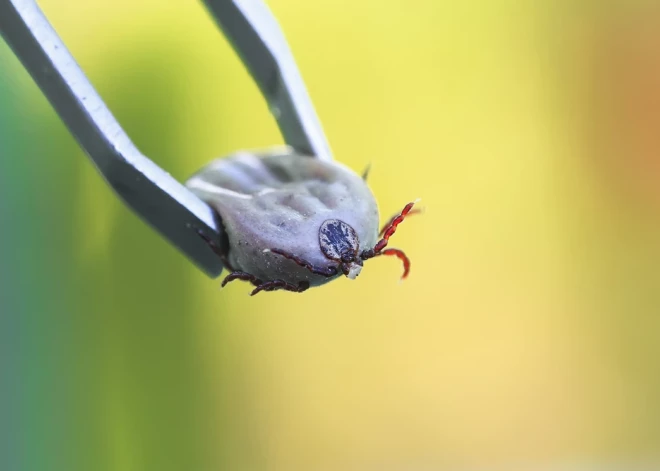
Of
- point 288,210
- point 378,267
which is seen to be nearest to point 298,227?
point 288,210

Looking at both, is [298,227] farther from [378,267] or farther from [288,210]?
[378,267]

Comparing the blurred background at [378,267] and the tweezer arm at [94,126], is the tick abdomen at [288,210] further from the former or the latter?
the blurred background at [378,267]

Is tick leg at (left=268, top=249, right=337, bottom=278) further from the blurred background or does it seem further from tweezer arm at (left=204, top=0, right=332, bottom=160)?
the blurred background

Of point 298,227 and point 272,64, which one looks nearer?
point 298,227

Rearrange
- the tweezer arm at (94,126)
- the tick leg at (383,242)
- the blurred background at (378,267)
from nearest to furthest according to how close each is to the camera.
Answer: the tweezer arm at (94,126) < the tick leg at (383,242) < the blurred background at (378,267)

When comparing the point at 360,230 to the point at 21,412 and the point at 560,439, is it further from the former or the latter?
the point at 560,439

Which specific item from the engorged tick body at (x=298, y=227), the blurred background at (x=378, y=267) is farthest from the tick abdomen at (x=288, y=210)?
the blurred background at (x=378, y=267)
